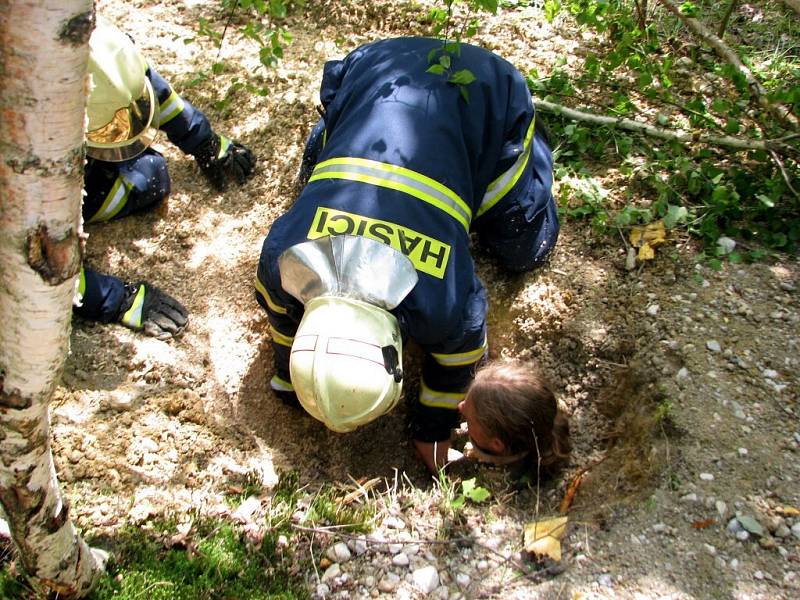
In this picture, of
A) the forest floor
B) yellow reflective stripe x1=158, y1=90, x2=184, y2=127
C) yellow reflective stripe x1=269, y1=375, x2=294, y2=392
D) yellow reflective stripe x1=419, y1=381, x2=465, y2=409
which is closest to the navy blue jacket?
yellow reflective stripe x1=158, y1=90, x2=184, y2=127

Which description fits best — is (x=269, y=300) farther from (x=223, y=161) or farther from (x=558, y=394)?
(x=558, y=394)

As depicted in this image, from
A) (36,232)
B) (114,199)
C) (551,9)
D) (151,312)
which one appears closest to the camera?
(36,232)

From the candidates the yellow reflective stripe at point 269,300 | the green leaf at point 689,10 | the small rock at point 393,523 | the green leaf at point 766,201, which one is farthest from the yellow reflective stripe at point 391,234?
the green leaf at point 689,10

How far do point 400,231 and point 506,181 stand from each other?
0.68 metres

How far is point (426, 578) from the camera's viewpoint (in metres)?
2.09

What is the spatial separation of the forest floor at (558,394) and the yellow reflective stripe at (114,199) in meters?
0.11

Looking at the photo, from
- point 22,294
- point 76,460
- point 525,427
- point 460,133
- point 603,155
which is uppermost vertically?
point 22,294

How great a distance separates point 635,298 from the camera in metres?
2.89

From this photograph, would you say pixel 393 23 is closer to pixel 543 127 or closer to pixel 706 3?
pixel 543 127

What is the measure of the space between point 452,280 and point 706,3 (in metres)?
2.90

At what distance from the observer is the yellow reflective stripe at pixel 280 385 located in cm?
285

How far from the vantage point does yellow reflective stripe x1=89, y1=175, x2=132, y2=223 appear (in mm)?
3154

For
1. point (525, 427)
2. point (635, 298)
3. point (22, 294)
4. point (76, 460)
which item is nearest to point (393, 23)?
point (635, 298)

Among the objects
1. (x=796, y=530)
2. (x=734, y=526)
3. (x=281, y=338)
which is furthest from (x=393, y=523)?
(x=796, y=530)
